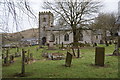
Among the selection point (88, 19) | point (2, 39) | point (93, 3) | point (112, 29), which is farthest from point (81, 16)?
point (112, 29)

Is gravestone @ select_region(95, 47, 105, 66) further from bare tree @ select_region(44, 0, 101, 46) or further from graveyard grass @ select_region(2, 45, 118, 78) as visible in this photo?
bare tree @ select_region(44, 0, 101, 46)

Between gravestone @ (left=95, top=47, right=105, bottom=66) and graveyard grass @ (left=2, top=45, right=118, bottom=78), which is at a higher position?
gravestone @ (left=95, top=47, right=105, bottom=66)

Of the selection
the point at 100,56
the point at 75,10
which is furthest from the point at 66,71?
the point at 75,10

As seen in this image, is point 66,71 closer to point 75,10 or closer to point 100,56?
point 100,56

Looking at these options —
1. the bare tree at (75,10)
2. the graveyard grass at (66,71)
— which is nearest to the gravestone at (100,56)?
the graveyard grass at (66,71)

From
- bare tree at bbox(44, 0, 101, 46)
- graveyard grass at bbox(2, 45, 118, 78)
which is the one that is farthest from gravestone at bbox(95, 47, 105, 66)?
bare tree at bbox(44, 0, 101, 46)

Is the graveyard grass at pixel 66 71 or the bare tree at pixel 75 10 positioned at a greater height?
the bare tree at pixel 75 10

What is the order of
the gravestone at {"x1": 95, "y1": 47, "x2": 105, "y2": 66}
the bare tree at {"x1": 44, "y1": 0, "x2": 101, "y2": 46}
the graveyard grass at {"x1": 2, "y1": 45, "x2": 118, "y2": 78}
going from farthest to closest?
the bare tree at {"x1": 44, "y1": 0, "x2": 101, "y2": 46} < the gravestone at {"x1": 95, "y1": 47, "x2": 105, "y2": 66} < the graveyard grass at {"x1": 2, "y1": 45, "x2": 118, "y2": 78}

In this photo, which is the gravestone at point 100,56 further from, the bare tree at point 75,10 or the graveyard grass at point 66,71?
the bare tree at point 75,10

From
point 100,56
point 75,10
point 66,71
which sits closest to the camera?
point 66,71

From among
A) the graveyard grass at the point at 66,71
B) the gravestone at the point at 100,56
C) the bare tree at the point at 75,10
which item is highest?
the bare tree at the point at 75,10

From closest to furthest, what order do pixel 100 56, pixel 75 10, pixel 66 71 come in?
1. pixel 66 71
2. pixel 100 56
3. pixel 75 10

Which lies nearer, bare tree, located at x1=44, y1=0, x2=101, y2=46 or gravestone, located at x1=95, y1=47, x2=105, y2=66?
gravestone, located at x1=95, y1=47, x2=105, y2=66

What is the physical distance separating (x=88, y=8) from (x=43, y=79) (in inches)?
957
